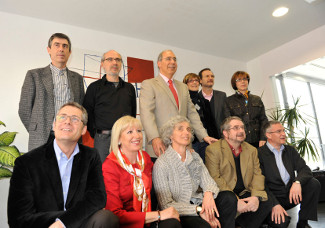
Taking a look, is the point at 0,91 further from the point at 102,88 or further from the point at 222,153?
the point at 222,153

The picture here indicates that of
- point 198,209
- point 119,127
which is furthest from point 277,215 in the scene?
point 119,127

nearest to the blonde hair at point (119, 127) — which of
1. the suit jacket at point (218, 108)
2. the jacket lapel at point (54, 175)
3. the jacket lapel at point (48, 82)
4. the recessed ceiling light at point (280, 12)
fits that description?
the jacket lapel at point (54, 175)

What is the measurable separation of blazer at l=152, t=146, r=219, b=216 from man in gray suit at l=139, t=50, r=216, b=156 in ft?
0.81

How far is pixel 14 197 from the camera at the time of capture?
1.41 metres

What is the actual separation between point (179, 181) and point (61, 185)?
943mm

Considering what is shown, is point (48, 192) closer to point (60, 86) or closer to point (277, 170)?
point (60, 86)

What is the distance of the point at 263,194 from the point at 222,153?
0.53 metres

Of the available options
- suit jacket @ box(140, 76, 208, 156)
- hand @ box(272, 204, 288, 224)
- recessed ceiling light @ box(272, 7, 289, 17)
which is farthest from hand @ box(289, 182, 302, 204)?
recessed ceiling light @ box(272, 7, 289, 17)

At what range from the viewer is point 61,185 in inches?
59.8

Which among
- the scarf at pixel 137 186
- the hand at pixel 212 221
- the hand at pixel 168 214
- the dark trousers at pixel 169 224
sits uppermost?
the scarf at pixel 137 186

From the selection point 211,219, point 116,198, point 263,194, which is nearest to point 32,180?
point 116,198

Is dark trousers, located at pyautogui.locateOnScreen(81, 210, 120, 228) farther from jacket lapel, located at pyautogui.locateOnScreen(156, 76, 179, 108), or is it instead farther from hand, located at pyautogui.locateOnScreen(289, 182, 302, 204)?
hand, located at pyautogui.locateOnScreen(289, 182, 302, 204)

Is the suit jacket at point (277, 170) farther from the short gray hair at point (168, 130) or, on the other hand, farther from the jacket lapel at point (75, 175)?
the jacket lapel at point (75, 175)

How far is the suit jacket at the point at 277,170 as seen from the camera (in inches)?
113
